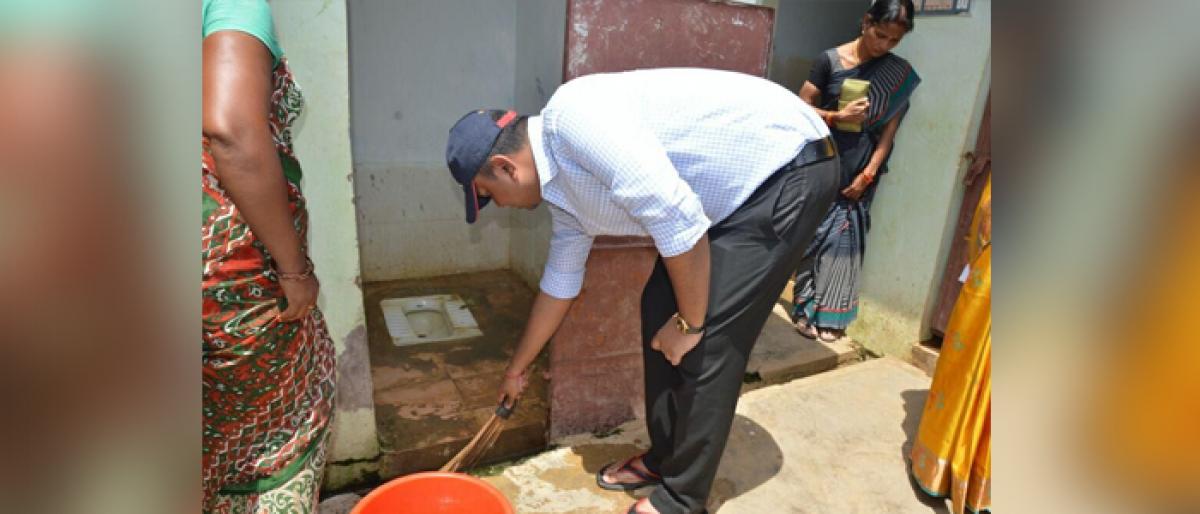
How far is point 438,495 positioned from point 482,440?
0.57 metres

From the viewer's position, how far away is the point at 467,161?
1544 mm

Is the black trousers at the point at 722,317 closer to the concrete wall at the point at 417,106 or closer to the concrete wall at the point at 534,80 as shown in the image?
the concrete wall at the point at 534,80

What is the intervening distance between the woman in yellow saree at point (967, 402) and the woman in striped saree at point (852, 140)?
3.56 ft

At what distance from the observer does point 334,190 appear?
201 cm

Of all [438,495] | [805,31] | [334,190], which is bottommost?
[438,495]

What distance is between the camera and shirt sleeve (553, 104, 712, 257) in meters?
1.44

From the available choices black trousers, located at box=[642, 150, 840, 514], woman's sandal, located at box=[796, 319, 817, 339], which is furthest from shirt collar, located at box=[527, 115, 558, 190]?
woman's sandal, located at box=[796, 319, 817, 339]

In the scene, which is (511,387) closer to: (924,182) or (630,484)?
(630,484)

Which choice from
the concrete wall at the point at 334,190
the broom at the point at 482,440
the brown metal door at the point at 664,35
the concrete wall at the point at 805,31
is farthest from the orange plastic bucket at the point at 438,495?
the concrete wall at the point at 805,31

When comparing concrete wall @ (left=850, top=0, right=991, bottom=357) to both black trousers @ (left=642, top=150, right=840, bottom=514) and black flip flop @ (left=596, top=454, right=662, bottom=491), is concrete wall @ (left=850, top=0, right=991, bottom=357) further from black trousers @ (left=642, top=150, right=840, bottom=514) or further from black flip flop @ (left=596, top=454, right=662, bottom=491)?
black flip flop @ (left=596, top=454, right=662, bottom=491)

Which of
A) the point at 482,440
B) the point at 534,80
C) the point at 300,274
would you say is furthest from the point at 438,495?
the point at 534,80
